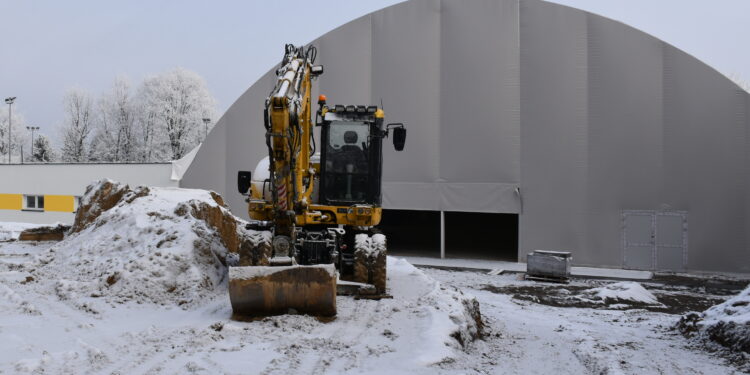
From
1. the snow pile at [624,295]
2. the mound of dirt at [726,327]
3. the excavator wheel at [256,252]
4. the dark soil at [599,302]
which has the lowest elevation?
the dark soil at [599,302]

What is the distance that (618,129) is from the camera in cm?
1677

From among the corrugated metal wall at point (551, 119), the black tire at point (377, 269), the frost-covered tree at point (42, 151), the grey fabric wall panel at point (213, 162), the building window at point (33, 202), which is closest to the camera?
the black tire at point (377, 269)

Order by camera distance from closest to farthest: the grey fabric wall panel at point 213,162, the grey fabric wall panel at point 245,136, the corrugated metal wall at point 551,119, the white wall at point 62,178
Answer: the corrugated metal wall at point 551,119 → the grey fabric wall panel at point 245,136 → the grey fabric wall panel at point 213,162 → the white wall at point 62,178

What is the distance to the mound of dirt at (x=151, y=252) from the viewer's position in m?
8.74

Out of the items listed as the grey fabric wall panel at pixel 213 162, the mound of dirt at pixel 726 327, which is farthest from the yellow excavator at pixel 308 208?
the grey fabric wall panel at pixel 213 162

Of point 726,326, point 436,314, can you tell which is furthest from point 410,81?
point 726,326

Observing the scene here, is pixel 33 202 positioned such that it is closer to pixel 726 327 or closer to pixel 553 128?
pixel 553 128

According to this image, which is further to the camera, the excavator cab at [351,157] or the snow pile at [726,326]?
the excavator cab at [351,157]

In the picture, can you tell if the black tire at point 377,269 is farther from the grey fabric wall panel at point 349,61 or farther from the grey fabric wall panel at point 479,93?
the grey fabric wall panel at point 349,61

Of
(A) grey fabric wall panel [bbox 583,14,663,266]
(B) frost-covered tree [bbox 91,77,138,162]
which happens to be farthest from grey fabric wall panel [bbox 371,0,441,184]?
(B) frost-covered tree [bbox 91,77,138,162]

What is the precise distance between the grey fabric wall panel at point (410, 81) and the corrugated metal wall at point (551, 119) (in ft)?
0.12

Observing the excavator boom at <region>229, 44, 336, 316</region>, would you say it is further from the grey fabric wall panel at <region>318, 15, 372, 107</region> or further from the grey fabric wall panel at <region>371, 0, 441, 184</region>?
the grey fabric wall panel at <region>318, 15, 372, 107</region>

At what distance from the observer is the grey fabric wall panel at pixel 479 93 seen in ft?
58.3

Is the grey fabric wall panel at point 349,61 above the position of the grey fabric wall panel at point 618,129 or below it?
above
